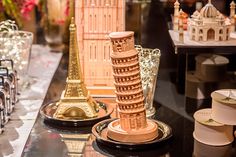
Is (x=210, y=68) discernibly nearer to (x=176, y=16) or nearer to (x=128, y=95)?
(x=176, y=16)

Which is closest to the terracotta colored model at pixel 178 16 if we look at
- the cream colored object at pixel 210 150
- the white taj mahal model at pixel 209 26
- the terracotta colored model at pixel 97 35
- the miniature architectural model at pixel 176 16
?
the miniature architectural model at pixel 176 16

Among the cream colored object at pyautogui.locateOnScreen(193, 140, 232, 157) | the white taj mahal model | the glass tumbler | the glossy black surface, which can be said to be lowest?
the cream colored object at pyautogui.locateOnScreen(193, 140, 232, 157)

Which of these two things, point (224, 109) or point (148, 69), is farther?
point (148, 69)

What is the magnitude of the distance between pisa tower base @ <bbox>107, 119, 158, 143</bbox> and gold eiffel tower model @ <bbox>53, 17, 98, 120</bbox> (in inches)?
8.5

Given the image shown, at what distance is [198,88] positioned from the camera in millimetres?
2496

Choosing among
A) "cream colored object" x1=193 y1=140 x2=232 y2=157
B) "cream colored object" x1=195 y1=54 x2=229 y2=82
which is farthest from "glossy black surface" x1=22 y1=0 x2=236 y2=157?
"cream colored object" x1=195 y1=54 x2=229 y2=82

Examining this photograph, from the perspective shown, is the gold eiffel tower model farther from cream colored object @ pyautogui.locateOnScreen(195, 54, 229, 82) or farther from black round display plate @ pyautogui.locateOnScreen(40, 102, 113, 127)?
cream colored object @ pyautogui.locateOnScreen(195, 54, 229, 82)

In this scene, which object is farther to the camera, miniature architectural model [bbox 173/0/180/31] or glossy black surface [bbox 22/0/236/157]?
miniature architectural model [bbox 173/0/180/31]

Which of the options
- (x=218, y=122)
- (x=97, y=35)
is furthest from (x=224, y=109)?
(x=97, y=35)

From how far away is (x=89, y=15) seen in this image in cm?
246

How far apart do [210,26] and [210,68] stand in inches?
12.5

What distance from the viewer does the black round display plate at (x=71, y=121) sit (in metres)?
2.19

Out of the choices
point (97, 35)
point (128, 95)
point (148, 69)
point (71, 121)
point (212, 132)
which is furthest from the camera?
point (97, 35)

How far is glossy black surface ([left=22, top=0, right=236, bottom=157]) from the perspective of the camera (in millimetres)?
1981
